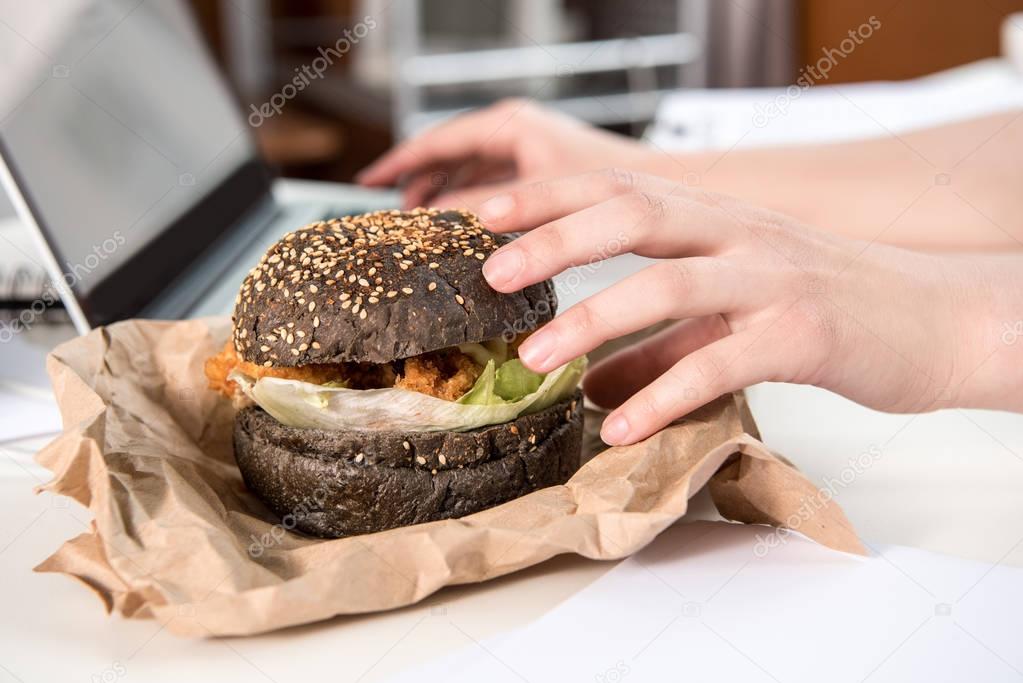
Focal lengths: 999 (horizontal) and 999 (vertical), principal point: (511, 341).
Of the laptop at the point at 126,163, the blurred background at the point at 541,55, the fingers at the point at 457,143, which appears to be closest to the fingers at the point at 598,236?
the laptop at the point at 126,163

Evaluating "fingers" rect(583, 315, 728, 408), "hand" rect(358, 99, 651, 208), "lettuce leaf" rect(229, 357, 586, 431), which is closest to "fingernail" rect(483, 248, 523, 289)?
"lettuce leaf" rect(229, 357, 586, 431)

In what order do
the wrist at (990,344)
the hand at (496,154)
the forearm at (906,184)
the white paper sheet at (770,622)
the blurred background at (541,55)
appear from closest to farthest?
the white paper sheet at (770,622) → the wrist at (990,344) → the forearm at (906,184) → the hand at (496,154) → the blurred background at (541,55)

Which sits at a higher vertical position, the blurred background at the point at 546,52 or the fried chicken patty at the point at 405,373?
the fried chicken patty at the point at 405,373

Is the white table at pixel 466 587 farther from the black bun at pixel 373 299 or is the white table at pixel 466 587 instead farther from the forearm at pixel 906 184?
the forearm at pixel 906 184

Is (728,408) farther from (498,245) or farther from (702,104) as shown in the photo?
(702,104)

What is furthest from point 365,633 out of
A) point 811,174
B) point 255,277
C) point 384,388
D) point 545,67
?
point 545,67

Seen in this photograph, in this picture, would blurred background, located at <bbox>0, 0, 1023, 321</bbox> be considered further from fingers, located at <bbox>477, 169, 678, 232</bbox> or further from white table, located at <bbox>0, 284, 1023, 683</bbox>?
fingers, located at <bbox>477, 169, 678, 232</bbox>

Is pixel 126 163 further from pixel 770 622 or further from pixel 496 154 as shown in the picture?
pixel 770 622
